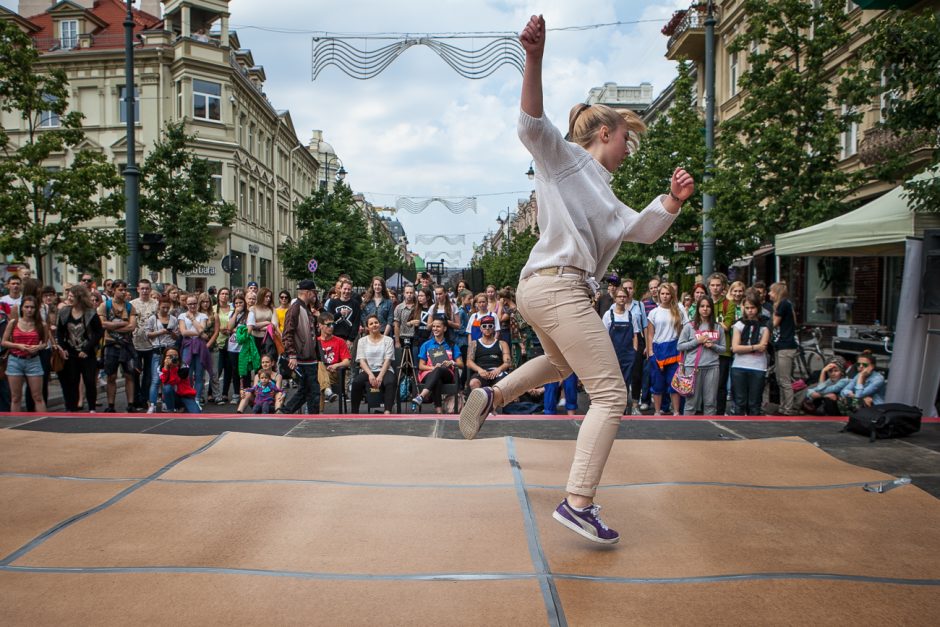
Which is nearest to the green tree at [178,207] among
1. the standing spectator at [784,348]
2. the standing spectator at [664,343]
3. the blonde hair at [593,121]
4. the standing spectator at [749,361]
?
the standing spectator at [664,343]

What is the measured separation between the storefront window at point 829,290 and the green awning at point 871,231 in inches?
466

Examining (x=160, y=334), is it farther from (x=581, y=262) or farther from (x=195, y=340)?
(x=581, y=262)

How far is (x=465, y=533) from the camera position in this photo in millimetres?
3316

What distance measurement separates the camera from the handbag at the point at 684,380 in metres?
8.91

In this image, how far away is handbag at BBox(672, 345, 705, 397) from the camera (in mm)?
8914

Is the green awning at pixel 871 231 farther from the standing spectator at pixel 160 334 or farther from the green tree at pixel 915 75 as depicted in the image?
the standing spectator at pixel 160 334

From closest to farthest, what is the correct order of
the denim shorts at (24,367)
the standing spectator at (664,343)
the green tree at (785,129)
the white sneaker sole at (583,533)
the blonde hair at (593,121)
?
the white sneaker sole at (583,533) → the blonde hair at (593,121) → the denim shorts at (24,367) → the standing spectator at (664,343) → the green tree at (785,129)

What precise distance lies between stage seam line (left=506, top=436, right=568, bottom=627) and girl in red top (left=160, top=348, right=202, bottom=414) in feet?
19.7

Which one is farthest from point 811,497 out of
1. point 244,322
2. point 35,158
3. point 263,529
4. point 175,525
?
point 35,158

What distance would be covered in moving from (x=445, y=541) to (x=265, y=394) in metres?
6.58

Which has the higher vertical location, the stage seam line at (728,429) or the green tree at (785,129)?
the green tree at (785,129)

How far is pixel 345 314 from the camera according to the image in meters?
11.1

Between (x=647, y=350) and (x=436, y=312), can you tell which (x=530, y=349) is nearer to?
(x=436, y=312)

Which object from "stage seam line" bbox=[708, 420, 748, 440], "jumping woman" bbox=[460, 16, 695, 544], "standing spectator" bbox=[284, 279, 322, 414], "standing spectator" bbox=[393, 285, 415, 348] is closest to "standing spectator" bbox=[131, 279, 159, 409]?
"standing spectator" bbox=[284, 279, 322, 414]
